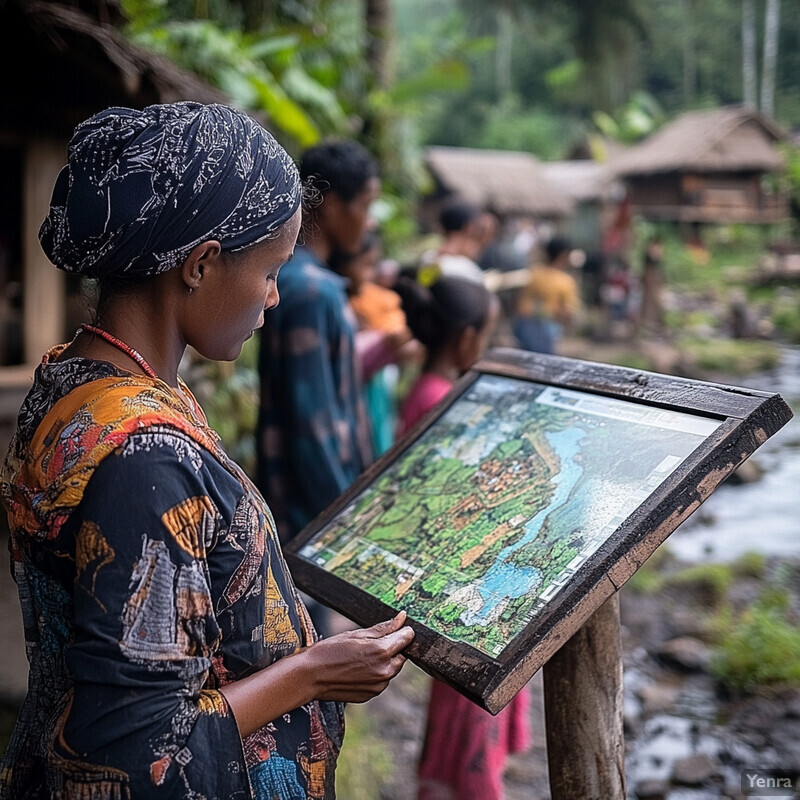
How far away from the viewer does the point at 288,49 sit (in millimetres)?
6051

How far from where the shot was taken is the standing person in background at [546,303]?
6566mm

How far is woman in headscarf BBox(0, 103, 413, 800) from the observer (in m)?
0.99

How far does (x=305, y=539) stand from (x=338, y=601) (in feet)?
0.82

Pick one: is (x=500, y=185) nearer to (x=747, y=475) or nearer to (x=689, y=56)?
(x=747, y=475)

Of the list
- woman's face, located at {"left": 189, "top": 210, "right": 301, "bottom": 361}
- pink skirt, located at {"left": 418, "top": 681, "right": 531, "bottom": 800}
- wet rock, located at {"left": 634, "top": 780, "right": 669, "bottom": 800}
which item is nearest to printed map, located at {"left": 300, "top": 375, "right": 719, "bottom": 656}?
woman's face, located at {"left": 189, "top": 210, "right": 301, "bottom": 361}

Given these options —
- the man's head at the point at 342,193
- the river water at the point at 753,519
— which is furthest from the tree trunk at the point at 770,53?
the man's head at the point at 342,193

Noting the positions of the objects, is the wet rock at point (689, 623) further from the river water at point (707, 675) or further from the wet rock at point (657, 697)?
the wet rock at point (657, 697)

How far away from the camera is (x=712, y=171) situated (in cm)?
1498

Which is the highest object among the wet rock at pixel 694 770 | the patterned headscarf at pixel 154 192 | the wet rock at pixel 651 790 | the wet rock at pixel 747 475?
the patterned headscarf at pixel 154 192

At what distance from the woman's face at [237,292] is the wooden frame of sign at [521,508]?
0.51 metres

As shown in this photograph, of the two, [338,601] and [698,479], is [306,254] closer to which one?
[338,601]

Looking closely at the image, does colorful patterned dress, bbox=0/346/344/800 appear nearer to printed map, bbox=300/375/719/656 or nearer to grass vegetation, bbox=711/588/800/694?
printed map, bbox=300/375/719/656

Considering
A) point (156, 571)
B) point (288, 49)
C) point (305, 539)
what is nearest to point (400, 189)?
point (288, 49)

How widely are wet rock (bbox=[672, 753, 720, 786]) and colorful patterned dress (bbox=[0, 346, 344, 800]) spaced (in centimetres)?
248
